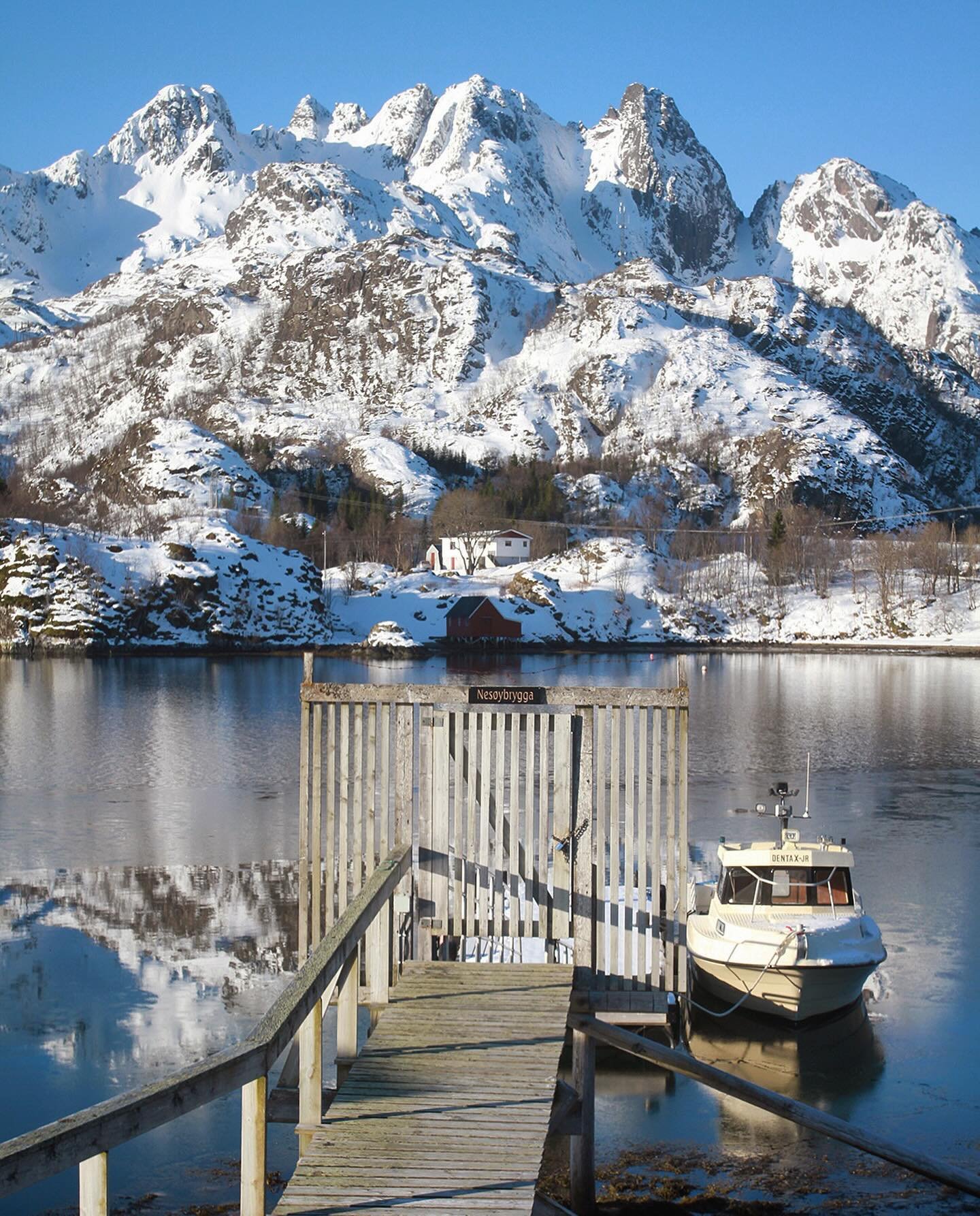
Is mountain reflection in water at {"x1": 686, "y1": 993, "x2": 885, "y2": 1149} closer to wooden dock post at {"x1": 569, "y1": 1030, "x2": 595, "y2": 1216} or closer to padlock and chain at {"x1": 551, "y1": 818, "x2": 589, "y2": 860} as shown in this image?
wooden dock post at {"x1": 569, "y1": 1030, "x2": 595, "y2": 1216}

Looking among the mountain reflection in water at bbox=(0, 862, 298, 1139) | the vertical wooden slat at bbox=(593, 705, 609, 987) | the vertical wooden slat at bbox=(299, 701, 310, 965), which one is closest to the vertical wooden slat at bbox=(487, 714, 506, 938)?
the vertical wooden slat at bbox=(593, 705, 609, 987)

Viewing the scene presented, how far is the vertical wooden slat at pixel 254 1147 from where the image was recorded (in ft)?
24.9

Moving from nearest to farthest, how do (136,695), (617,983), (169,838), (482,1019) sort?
(482,1019) < (617,983) < (169,838) < (136,695)

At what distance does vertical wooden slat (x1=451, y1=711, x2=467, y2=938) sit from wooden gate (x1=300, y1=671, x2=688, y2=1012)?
0.01 m

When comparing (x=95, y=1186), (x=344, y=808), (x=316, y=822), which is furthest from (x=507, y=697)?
(x=95, y=1186)

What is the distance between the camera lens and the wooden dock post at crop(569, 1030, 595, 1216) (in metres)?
11.3

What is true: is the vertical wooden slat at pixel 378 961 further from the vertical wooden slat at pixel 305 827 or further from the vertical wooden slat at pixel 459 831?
the vertical wooden slat at pixel 305 827

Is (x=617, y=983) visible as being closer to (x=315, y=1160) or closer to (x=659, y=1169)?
(x=659, y=1169)

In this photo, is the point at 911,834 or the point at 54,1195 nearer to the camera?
the point at 54,1195

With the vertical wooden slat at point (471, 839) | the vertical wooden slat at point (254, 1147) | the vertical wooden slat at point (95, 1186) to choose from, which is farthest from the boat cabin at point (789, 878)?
the vertical wooden slat at point (95, 1186)

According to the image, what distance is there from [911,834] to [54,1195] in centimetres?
2425

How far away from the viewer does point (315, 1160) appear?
8.20m

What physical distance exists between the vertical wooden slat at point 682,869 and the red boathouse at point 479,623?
108169mm

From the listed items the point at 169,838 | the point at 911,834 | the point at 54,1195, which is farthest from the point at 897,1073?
the point at 169,838
